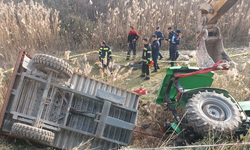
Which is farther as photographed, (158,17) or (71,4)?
(71,4)

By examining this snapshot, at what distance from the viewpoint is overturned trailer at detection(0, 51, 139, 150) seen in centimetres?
364

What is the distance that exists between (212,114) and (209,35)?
3.17 meters

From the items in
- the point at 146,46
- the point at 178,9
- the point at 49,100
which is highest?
the point at 178,9

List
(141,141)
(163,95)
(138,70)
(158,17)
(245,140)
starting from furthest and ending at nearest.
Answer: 1. (158,17)
2. (138,70)
3. (163,95)
4. (141,141)
5. (245,140)

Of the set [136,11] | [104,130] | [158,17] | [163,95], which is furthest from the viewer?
[158,17]

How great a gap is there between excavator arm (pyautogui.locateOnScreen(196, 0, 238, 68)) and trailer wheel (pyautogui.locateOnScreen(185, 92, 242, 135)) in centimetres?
170

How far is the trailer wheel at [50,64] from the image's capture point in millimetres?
3500

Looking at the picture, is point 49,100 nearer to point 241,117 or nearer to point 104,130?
point 104,130

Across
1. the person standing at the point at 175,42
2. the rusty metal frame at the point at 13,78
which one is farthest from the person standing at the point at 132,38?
the rusty metal frame at the point at 13,78

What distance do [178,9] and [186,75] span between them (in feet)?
29.8

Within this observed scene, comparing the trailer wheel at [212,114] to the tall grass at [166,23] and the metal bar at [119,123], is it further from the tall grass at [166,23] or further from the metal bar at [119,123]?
the tall grass at [166,23]

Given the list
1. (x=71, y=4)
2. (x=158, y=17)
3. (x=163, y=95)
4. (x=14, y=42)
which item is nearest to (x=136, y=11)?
(x=158, y=17)

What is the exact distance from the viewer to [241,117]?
3662 mm

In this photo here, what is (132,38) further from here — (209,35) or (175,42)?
(209,35)
